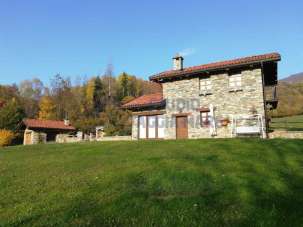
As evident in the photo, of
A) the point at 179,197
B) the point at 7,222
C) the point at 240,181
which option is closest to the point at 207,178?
the point at 240,181

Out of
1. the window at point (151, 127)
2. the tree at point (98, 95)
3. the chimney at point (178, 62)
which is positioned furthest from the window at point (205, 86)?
the tree at point (98, 95)

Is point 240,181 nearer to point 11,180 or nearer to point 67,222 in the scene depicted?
point 67,222

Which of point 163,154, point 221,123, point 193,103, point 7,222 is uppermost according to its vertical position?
point 193,103

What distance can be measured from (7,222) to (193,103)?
17.3 metres

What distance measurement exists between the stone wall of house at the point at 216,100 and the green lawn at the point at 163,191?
25.7ft

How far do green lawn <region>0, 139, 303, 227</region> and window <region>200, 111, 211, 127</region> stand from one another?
875 cm

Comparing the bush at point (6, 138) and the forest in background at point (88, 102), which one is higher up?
the forest in background at point (88, 102)

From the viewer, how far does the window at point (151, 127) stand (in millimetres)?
23111

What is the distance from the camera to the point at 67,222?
537 centimetres

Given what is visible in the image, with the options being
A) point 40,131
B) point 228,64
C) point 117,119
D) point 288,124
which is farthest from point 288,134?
point 117,119

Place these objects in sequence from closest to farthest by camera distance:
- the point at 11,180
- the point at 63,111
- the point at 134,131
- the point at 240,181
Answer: the point at 240,181 → the point at 11,180 → the point at 134,131 → the point at 63,111

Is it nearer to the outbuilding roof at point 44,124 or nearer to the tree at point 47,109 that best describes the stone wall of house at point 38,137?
the outbuilding roof at point 44,124

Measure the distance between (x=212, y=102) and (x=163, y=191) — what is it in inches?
564

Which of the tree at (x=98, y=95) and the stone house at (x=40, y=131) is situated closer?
the stone house at (x=40, y=131)
